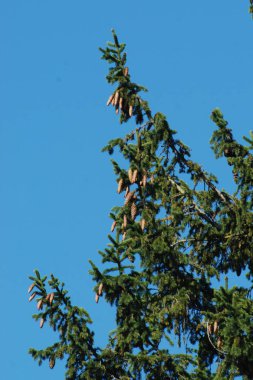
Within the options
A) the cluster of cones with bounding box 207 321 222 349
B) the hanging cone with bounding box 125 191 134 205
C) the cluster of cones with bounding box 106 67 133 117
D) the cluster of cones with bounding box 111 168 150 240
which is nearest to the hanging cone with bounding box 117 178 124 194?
the cluster of cones with bounding box 111 168 150 240

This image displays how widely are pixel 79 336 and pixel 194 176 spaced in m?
4.17

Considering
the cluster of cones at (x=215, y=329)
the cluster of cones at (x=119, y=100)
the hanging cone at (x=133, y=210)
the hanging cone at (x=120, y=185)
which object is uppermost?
the cluster of cones at (x=119, y=100)

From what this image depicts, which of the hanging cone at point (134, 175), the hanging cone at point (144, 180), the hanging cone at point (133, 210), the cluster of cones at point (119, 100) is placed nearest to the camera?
the hanging cone at point (134, 175)

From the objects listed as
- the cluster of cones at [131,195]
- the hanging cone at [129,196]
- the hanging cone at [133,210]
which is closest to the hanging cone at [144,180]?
the cluster of cones at [131,195]

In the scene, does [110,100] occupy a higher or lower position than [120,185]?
higher

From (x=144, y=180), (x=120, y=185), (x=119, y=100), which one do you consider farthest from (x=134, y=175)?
(x=119, y=100)

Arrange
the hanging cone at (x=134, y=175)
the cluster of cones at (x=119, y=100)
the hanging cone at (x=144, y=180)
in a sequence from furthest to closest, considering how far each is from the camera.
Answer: the cluster of cones at (x=119, y=100) → the hanging cone at (x=144, y=180) → the hanging cone at (x=134, y=175)

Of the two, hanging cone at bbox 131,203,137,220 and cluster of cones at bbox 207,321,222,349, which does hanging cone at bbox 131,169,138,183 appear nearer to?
hanging cone at bbox 131,203,137,220

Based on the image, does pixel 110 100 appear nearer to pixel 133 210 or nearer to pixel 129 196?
pixel 129 196

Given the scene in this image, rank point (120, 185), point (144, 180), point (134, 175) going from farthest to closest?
point (120, 185), point (144, 180), point (134, 175)

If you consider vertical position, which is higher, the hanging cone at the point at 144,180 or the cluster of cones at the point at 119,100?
the cluster of cones at the point at 119,100

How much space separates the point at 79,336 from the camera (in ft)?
50.3

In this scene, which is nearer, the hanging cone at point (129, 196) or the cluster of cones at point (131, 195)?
the cluster of cones at point (131, 195)

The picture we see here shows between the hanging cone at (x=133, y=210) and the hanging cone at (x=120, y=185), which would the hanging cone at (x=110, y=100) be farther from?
the hanging cone at (x=133, y=210)
